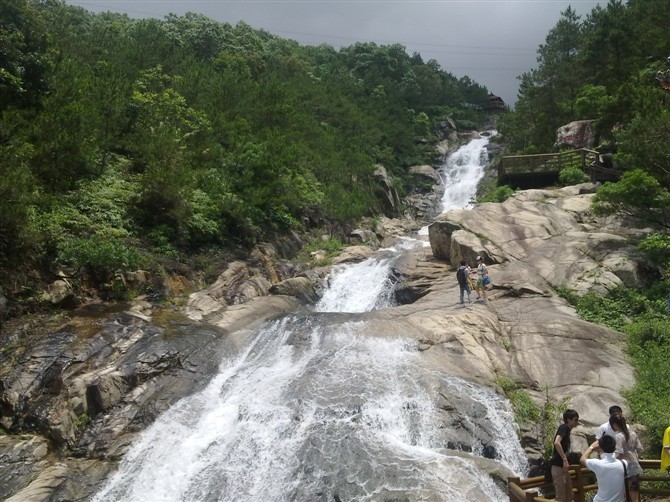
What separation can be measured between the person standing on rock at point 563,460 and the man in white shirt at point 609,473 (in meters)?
1.02

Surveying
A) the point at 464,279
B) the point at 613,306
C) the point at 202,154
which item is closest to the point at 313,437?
the point at 464,279

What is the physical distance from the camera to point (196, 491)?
35.3 feet

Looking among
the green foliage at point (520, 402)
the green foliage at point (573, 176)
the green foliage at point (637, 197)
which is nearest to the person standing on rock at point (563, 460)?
the green foliage at point (520, 402)

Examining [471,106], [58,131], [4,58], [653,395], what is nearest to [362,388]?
[653,395]

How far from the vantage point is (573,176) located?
28219 millimetres

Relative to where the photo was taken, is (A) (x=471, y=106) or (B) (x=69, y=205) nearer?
(B) (x=69, y=205)

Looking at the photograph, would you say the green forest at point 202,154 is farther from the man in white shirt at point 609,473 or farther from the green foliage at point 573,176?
the man in white shirt at point 609,473

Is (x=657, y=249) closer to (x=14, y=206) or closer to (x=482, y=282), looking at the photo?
(x=482, y=282)

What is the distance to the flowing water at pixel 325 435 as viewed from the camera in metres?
10.1

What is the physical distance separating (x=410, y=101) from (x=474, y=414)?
61.2 meters

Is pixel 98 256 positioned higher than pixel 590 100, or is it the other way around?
pixel 590 100

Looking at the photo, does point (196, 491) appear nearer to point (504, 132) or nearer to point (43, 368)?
point (43, 368)

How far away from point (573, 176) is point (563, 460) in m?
23.8

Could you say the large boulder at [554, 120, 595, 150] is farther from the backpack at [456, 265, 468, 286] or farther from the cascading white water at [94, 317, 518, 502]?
the cascading white water at [94, 317, 518, 502]
